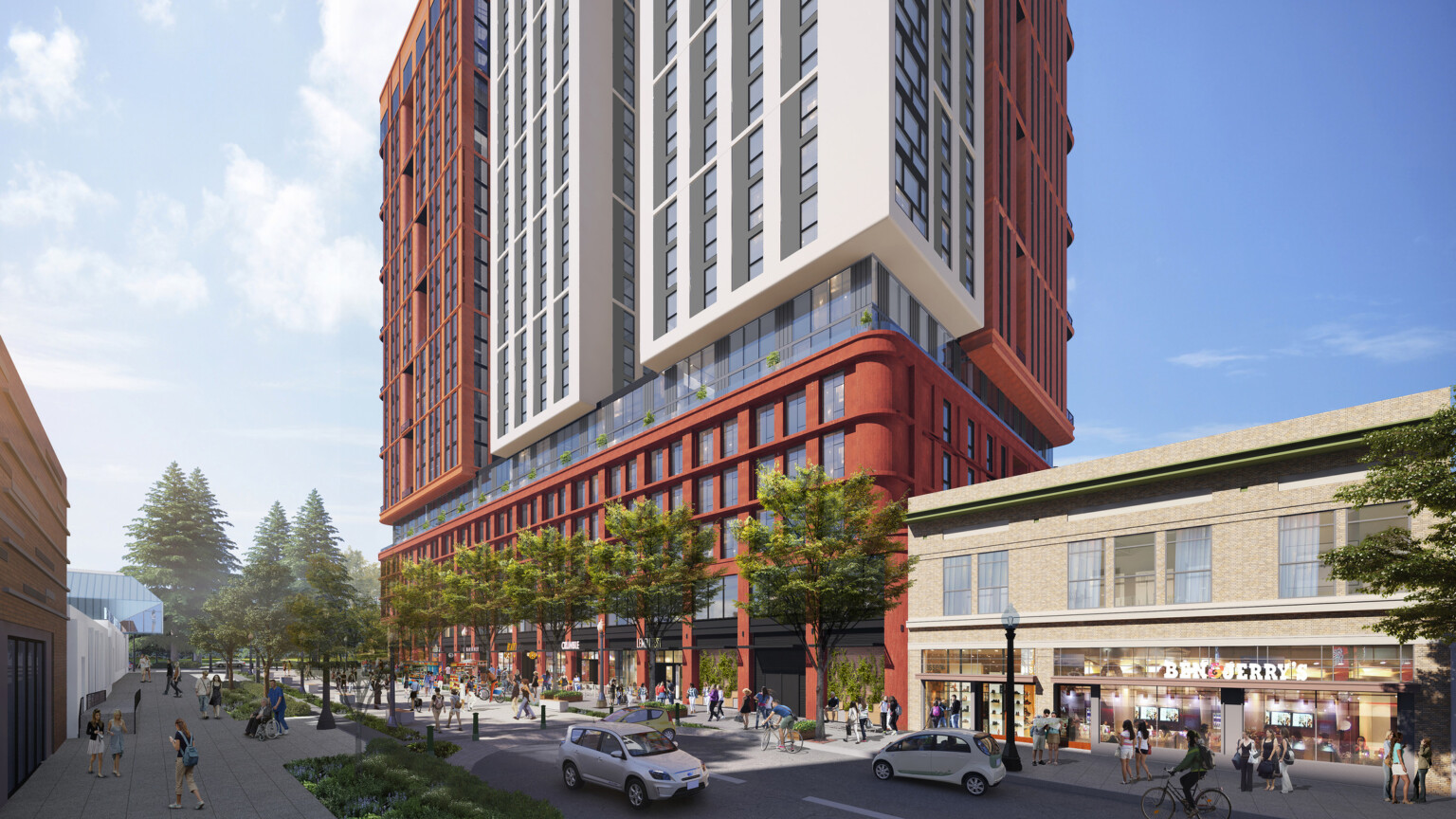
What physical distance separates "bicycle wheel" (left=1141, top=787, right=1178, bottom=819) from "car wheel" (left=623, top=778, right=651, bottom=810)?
1109cm

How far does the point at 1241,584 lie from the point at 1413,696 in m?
4.75

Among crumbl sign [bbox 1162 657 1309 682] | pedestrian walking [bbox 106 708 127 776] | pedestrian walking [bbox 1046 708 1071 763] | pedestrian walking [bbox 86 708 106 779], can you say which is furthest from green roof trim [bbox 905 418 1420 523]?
pedestrian walking [bbox 86 708 106 779]

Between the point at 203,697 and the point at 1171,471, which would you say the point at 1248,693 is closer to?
the point at 1171,471

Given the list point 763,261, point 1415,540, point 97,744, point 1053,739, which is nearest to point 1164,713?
point 1053,739

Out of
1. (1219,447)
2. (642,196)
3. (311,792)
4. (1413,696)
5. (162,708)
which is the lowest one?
(162,708)

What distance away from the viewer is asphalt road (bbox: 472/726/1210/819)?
61.3 feet

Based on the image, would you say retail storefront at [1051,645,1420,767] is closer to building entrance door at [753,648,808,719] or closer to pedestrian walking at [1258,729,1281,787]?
pedestrian walking at [1258,729,1281,787]

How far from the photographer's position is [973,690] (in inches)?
1265

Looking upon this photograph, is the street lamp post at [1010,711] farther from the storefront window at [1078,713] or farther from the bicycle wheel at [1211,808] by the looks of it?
the bicycle wheel at [1211,808]

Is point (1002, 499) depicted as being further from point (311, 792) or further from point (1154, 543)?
point (311, 792)

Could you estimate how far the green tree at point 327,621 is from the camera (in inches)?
1660

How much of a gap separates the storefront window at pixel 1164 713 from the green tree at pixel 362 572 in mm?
159649

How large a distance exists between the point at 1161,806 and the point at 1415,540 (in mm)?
8023

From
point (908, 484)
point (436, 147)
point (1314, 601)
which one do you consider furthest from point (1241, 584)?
point (436, 147)
